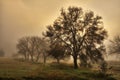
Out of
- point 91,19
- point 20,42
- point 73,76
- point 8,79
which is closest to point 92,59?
point 91,19

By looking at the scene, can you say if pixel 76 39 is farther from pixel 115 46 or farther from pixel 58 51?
pixel 115 46

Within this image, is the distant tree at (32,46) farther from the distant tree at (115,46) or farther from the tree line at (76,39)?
the tree line at (76,39)

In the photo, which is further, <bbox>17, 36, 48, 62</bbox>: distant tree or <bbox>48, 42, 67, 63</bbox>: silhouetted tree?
<bbox>17, 36, 48, 62</bbox>: distant tree

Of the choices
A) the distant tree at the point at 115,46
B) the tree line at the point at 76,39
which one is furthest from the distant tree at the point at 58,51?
the distant tree at the point at 115,46

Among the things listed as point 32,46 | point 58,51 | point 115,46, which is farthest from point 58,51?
point 32,46

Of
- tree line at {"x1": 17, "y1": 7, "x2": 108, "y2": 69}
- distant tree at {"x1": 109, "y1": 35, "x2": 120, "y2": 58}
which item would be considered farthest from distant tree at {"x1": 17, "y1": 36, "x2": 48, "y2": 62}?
tree line at {"x1": 17, "y1": 7, "x2": 108, "y2": 69}

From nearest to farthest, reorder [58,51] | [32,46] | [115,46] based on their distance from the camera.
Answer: [58,51] → [115,46] → [32,46]

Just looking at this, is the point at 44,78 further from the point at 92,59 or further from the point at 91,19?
the point at 91,19

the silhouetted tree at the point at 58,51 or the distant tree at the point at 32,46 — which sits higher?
the distant tree at the point at 32,46

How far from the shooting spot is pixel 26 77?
35406 mm

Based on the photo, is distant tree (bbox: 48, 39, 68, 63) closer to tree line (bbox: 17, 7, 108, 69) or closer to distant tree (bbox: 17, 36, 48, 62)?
tree line (bbox: 17, 7, 108, 69)

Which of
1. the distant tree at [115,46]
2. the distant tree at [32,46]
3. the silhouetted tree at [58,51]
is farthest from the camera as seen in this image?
the distant tree at [32,46]

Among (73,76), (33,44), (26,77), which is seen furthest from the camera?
(33,44)

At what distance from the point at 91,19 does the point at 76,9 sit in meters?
4.74
